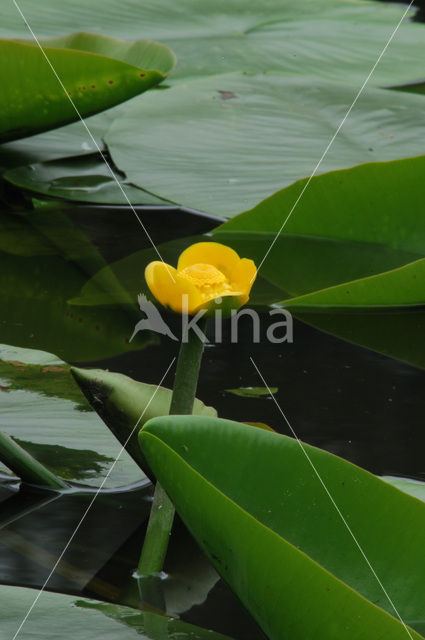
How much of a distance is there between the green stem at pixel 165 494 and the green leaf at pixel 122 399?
67mm

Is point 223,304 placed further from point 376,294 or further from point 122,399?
point 376,294

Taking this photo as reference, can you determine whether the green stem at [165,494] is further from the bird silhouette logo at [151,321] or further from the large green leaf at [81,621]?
the bird silhouette logo at [151,321]

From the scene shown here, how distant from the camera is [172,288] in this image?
0.58m

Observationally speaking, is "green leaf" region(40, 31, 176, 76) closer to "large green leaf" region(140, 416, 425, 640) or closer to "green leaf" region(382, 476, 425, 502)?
"green leaf" region(382, 476, 425, 502)

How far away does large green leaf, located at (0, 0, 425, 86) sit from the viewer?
214 centimetres

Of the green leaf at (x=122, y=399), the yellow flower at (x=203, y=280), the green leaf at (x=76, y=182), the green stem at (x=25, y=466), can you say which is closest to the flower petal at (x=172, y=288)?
the yellow flower at (x=203, y=280)

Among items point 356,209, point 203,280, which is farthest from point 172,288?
point 356,209

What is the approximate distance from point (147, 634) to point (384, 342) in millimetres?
693

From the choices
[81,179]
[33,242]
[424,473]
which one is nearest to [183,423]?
[424,473]

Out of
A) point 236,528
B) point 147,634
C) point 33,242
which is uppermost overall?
point 236,528

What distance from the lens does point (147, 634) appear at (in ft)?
1.96

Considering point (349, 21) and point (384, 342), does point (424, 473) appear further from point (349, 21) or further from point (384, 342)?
point (349, 21)

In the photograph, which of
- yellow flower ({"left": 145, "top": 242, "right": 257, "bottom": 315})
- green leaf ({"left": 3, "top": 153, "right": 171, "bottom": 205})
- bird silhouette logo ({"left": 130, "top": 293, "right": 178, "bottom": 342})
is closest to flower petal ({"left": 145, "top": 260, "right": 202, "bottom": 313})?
yellow flower ({"left": 145, "top": 242, "right": 257, "bottom": 315})

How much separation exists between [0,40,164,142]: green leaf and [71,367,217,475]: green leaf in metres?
0.86
